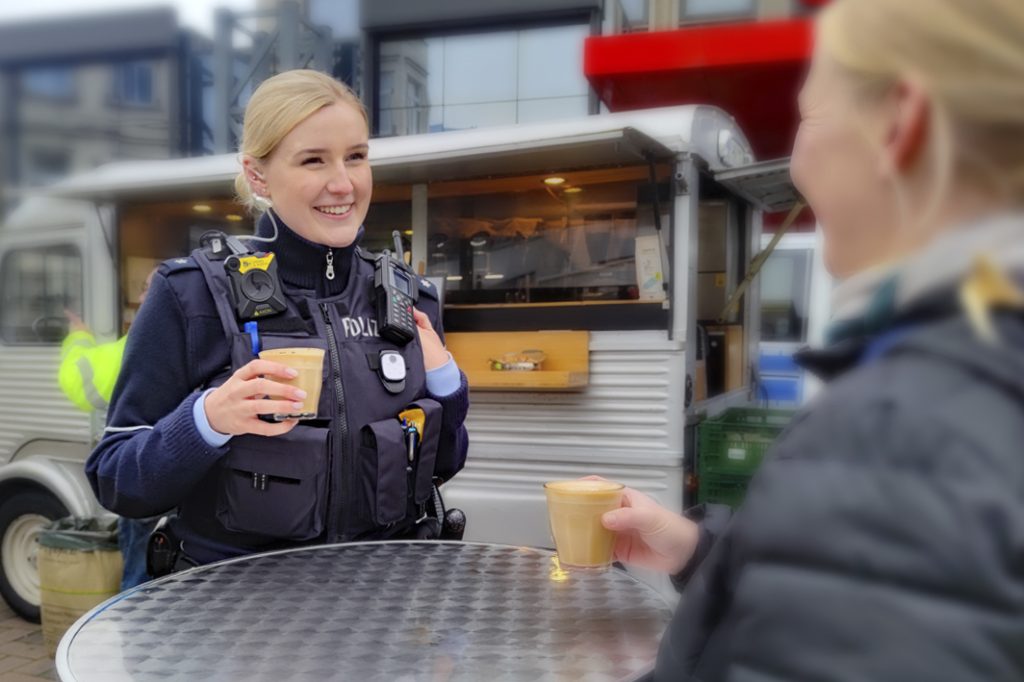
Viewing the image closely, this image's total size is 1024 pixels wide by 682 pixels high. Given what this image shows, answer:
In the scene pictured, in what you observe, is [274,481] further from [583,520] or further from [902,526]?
[902,526]

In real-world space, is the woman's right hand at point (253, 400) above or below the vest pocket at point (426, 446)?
above

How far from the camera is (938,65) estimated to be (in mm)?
586

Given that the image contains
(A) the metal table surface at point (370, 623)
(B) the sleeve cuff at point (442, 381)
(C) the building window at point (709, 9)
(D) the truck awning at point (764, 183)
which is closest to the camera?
(A) the metal table surface at point (370, 623)

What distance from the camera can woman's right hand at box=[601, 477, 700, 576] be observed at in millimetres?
1364

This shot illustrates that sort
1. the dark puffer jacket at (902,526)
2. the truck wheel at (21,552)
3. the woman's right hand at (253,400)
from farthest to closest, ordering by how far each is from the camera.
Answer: the truck wheel at (21,552) < the woman's right hand at (253,400) < the dark puffer jacket at (902,526)

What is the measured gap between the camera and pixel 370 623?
1.38 meters

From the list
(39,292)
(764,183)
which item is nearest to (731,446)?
(764,183)

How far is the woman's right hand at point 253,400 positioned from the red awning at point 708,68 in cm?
621

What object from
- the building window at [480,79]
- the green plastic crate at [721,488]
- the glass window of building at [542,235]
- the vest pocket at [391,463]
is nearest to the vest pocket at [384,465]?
the vest pocket at [391,463]

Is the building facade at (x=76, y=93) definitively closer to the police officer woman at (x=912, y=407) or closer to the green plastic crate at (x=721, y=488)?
the green plastic crate at (x=721, y=488)

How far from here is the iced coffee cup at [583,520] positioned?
1416mm

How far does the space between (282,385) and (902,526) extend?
3.87 feet

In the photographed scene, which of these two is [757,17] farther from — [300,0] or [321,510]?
[321,510]

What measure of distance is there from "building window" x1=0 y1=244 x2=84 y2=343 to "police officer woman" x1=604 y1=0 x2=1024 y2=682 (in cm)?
552
